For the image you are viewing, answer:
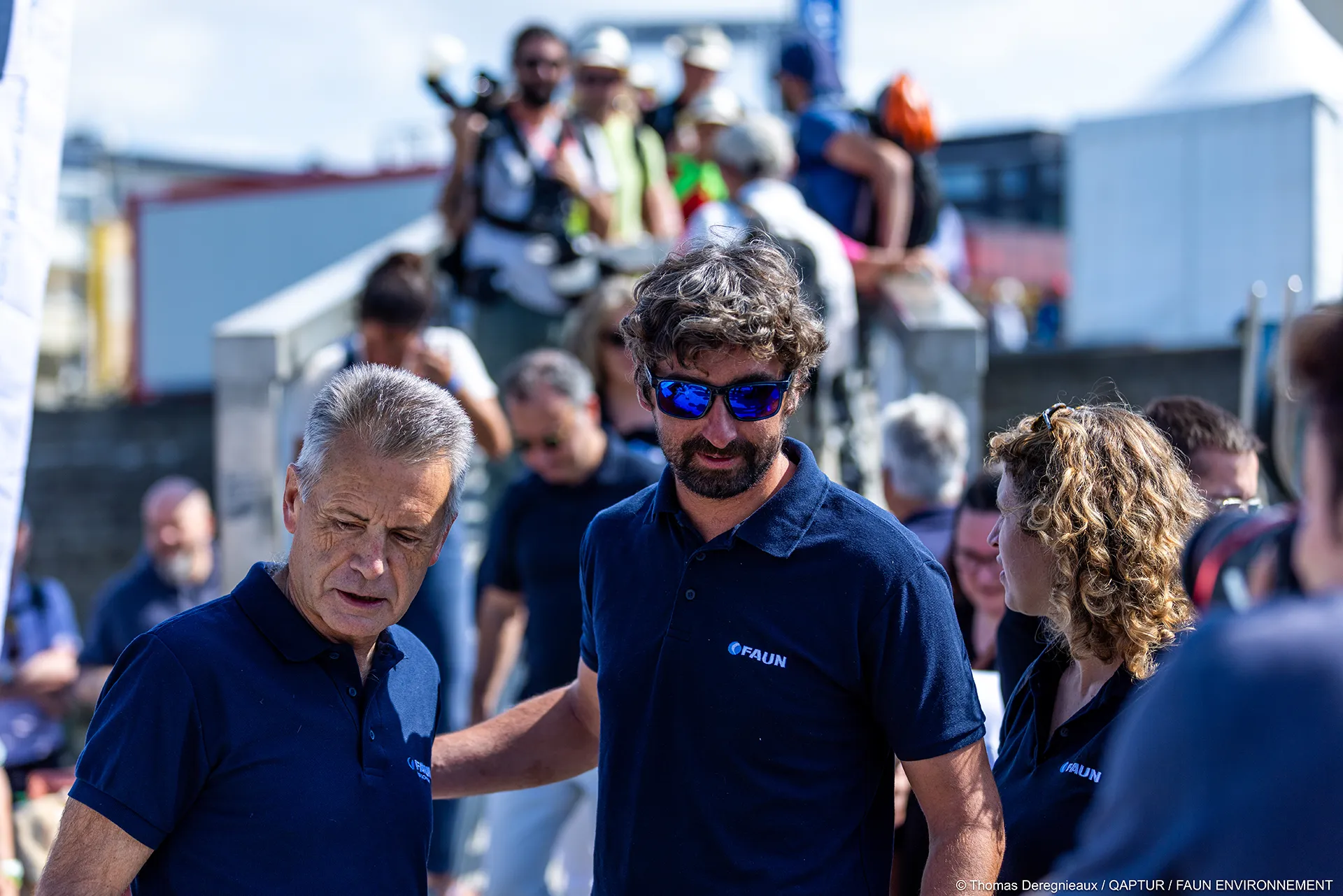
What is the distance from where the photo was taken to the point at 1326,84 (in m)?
3.54

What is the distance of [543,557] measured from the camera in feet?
14.6

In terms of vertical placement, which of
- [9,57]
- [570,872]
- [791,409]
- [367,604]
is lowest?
[570,872]

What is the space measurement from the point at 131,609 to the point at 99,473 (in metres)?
6.49

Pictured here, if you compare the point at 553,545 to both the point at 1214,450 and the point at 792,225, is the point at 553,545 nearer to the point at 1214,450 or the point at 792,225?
the point at 792,225

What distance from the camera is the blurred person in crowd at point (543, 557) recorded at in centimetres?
441

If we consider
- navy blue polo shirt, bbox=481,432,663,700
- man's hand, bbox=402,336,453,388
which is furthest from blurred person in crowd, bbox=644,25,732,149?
navy blue polo shirt, bbox=481,432,663,700

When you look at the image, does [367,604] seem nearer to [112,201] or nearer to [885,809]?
[885,809]

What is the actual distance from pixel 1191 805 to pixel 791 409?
3.93 ft

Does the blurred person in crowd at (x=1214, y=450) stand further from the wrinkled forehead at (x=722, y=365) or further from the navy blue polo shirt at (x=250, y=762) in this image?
the navy blue polo shirt at (x=250, y=762)

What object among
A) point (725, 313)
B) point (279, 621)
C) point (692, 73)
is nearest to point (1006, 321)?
point (692, 73)

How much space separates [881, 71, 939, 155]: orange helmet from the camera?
20.1 ft

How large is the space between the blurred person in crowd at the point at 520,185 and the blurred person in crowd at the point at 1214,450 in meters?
3.81

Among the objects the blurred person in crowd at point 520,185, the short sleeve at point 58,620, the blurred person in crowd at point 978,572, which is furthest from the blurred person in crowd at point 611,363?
the short sleeve at point 58,620

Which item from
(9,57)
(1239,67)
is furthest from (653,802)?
(1239,67)
